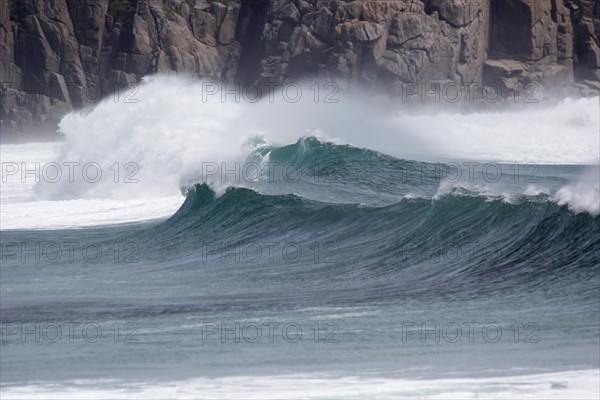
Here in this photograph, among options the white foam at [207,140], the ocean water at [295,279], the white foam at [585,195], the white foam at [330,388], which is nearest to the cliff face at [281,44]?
the white foam at [207,140]

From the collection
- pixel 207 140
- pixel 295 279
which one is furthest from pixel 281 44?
pixel 295 279

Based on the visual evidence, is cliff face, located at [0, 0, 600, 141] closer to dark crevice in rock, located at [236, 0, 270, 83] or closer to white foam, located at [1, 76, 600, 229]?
dark crevice in rock, located at [236, 0, 270, 83]

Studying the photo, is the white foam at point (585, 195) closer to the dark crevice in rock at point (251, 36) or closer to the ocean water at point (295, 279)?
the ocean water at point (295, 279)

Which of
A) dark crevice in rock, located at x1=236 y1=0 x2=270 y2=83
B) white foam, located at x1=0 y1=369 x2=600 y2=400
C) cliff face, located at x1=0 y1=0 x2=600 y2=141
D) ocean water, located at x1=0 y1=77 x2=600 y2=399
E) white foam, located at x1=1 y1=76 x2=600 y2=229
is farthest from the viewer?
dark crevice in rock, located at x1=236 y1=0 x2=270 y2=83

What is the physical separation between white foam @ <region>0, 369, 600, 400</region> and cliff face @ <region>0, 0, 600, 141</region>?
38.7m

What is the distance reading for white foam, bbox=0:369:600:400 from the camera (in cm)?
803

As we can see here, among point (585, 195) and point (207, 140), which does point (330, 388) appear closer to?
point (585, 195)

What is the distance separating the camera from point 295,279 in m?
13.7

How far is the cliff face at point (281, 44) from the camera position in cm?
4703

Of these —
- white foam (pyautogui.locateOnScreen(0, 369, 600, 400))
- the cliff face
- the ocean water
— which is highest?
the cliff face

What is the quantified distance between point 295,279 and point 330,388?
5338 mm

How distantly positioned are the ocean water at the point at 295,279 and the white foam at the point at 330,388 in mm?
24

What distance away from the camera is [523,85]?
48656 mm

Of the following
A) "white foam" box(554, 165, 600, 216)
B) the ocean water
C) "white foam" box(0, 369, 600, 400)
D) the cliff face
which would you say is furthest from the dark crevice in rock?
"white foam" box(0, 369, 600, 400)
